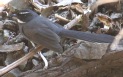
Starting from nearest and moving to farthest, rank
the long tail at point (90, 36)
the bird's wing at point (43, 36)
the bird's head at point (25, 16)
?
the long tail at point (90, 36) < the bird's wing at point (43, 36) < the bird's head at point (25, 16)

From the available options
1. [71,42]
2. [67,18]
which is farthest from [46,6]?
[71,42]

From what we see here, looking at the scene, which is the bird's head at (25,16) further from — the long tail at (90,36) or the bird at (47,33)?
the long tail at (90,36)

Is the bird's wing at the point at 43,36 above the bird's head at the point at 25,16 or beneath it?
beneath

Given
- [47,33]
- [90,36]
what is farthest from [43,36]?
[90,36]


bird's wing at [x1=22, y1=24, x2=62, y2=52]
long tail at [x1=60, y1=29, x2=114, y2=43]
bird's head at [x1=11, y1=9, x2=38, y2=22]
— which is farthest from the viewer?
bird's head at [x1=11, y1=9, x2=38, y2=22]

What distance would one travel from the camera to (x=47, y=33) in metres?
2.62

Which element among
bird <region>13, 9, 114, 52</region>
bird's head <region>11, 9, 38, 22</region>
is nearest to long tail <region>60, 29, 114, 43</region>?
bird <region>13, 9, 114, 52</region>

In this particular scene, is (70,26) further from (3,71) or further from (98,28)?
(3,71)

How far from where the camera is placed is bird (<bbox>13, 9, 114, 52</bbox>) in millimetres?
2445

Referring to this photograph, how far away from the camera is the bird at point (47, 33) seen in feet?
8.02

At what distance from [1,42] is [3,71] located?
53cm

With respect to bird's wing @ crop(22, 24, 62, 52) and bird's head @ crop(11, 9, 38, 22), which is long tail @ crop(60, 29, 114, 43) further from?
bird's head @ crop(11, 9, 38, 22)

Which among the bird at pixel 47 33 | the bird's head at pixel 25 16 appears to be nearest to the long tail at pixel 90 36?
the bird at pixel 47 33

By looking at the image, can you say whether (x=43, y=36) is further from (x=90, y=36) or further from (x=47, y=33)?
(x=90, y=36)
